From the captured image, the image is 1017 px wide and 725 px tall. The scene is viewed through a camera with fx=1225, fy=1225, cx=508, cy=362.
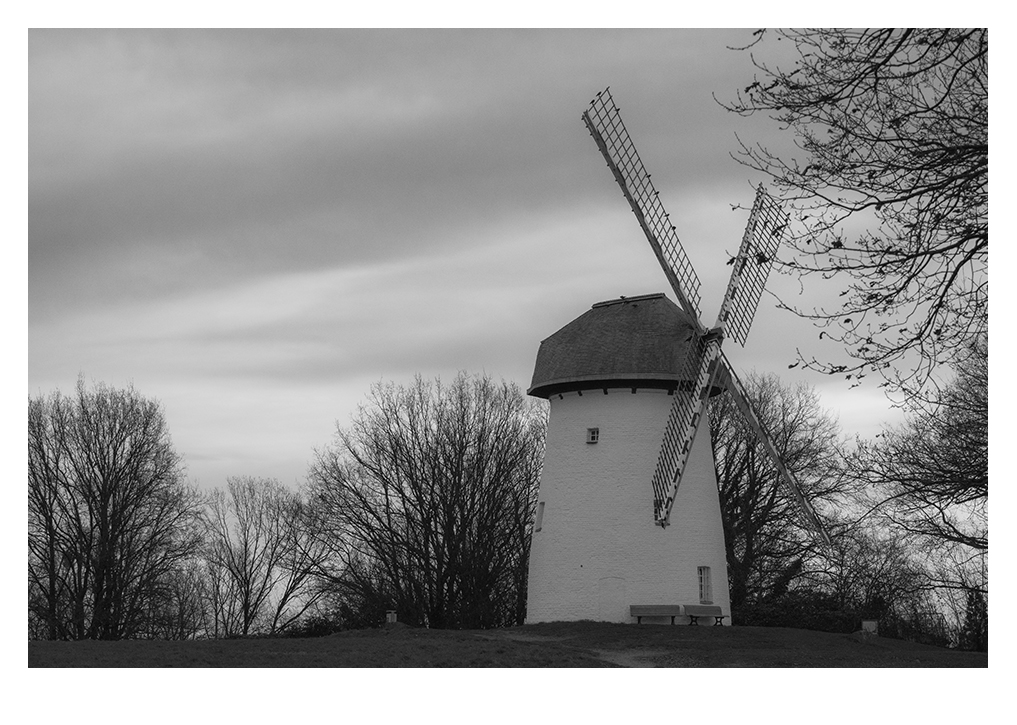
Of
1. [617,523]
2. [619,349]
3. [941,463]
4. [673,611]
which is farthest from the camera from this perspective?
[619,349]

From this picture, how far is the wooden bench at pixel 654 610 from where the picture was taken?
24109 millimetres

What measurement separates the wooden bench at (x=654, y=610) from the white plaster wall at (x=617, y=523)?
166 millimetres

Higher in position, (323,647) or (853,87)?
(853,87)

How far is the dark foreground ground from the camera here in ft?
55.3

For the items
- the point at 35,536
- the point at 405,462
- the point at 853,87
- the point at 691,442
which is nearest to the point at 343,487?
the point at 405,462

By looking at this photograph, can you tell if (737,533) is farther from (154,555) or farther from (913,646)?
(154,555)

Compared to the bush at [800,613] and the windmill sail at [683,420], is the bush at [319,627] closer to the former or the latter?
the bush at [800,613]

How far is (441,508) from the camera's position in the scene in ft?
120

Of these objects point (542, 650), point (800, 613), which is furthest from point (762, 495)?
point (542, 650)

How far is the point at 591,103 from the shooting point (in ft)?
76.8

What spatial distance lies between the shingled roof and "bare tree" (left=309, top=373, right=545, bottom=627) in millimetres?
10787

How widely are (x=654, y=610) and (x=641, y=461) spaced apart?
2986 millimetres

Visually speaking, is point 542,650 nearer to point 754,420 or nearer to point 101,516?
point 754,420

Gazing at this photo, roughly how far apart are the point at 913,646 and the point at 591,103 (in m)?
11.8
